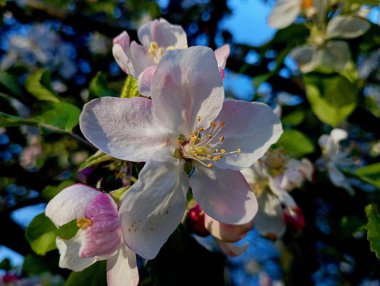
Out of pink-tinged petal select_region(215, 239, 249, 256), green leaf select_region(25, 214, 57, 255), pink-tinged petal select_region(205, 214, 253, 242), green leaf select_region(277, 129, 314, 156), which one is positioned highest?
pink-tinged petal select_region(205, 214, 253, 242)

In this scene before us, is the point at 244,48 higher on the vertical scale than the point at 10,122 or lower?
lower

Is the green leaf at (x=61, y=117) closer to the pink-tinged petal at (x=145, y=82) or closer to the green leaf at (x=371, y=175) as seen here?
the pink-tinged petal at (x=145, y=82)

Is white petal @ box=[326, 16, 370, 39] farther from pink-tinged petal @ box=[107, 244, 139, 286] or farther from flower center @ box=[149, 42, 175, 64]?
pink-tinged petal @ box=[107, 244, 139, 286]

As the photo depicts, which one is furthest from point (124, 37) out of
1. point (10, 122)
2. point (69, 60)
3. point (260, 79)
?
point (69, 60)

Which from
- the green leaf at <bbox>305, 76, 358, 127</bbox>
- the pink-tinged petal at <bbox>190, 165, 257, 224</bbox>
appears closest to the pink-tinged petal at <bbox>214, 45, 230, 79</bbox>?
the pink-tinged petal at <bbox>190, 165, 257, 224</bbox>

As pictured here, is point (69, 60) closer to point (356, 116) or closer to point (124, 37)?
point (356, 116)

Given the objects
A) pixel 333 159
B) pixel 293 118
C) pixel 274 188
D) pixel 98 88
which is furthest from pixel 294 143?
pixel 98 88

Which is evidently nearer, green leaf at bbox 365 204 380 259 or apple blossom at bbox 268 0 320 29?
green leaf at bbox 365 204 380 259

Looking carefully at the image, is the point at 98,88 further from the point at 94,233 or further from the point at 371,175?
the point at 371,175
